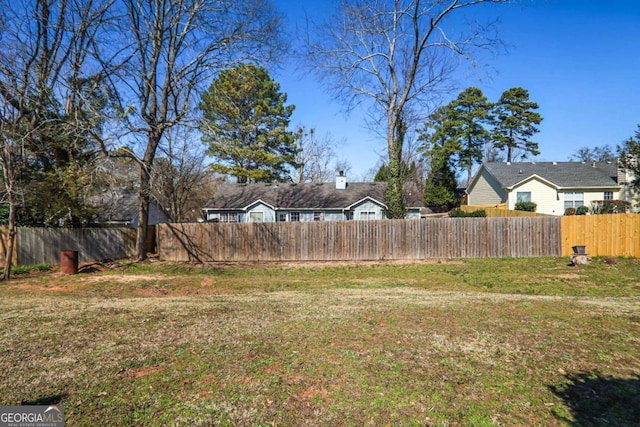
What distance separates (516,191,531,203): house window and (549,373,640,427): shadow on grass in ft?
88.0

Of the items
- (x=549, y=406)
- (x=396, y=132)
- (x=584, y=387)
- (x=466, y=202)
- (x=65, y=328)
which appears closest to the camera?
(x=549, y=406)

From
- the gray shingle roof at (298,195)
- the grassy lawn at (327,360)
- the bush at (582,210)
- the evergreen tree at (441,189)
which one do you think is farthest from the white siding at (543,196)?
the grassy lawn at (327,360)

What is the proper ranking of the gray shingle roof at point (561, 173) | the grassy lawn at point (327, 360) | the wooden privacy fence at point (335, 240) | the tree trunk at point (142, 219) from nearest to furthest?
the grassy lawn at point (327, 360) → the tree trunk at point (142, 219) → the wooden privacy fence at point (335, 240) → the gray shingle roof at point (561, 173)

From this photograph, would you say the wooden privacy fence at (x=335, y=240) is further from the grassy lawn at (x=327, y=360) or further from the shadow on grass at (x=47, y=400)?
the shadow on grass at (x=47, y=400)

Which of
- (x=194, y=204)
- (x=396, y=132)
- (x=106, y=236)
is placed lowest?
(x=106, y=236)

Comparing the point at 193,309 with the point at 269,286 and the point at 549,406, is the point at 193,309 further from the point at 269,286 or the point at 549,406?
the point at 549,406

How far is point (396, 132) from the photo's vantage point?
19.7 meters

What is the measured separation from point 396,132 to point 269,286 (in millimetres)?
12678

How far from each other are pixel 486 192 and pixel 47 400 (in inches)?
1328

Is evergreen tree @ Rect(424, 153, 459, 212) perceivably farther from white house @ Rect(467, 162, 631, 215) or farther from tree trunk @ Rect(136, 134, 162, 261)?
tree trunk @ Rect(136, 134, 162, 261)

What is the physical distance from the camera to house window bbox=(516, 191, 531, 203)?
1073 inches

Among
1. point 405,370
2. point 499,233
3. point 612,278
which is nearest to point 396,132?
point 499,233

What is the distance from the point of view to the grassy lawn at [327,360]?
303 centimetres

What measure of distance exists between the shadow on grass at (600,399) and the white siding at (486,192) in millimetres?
27864
